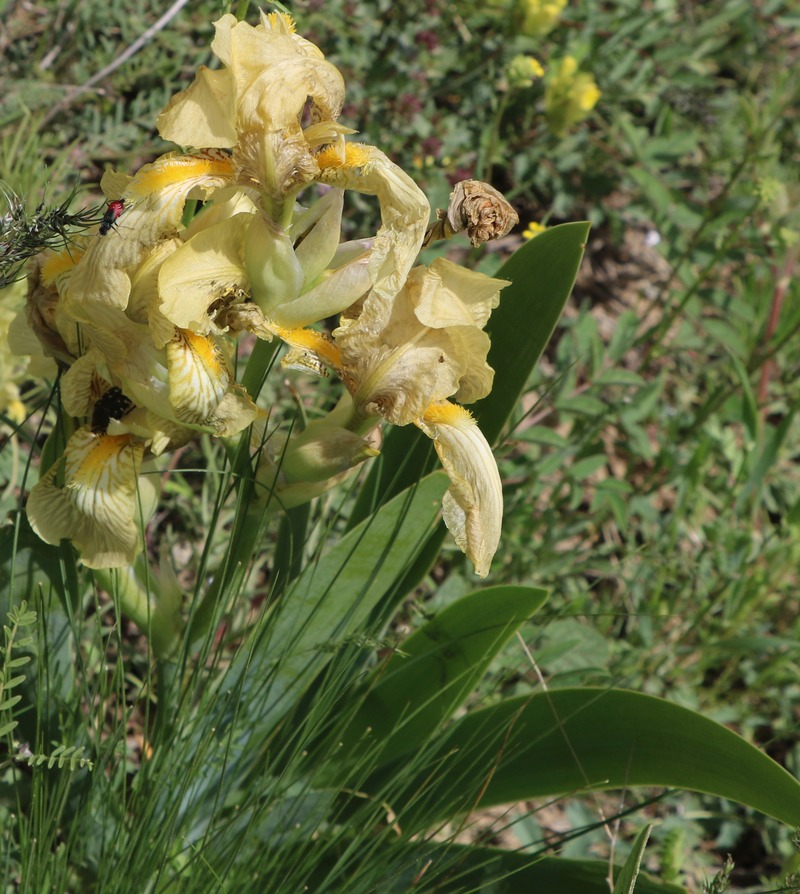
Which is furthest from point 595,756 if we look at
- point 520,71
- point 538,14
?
point 538,14

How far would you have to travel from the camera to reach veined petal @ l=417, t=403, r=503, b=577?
0.90 meters

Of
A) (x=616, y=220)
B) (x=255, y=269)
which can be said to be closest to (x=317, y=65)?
(x=255, y=269)

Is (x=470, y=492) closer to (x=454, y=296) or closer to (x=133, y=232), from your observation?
(x=454, y=296)

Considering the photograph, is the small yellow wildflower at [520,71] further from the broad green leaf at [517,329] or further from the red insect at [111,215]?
the red insect at [111,215]

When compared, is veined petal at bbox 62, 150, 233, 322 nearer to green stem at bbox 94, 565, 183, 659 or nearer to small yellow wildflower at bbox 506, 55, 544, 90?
green stem at bbox 94, 565, 183, 659

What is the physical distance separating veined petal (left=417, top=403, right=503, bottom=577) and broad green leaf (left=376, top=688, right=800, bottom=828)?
183 mm

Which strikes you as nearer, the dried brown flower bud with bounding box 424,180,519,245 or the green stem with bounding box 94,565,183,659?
the dried brown flower bud with bounding box 424,180,519,245

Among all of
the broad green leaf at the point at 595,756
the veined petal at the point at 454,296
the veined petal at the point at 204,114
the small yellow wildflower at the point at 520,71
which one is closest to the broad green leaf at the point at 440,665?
the broad green leaf at the point at 595,756

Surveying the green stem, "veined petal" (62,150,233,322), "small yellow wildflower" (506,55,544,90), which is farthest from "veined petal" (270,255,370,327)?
"small yellow wildflower" (506,55,544,90)

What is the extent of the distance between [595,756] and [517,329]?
472mm

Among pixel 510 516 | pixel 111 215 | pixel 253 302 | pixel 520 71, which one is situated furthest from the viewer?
pixel 520 71

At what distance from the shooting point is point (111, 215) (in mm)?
771

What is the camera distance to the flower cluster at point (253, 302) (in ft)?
2.66

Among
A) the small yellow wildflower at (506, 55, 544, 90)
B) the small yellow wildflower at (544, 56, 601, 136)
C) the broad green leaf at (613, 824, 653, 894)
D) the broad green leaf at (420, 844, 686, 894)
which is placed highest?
the small yellow wildflower at (506, 55, 544, 90)
